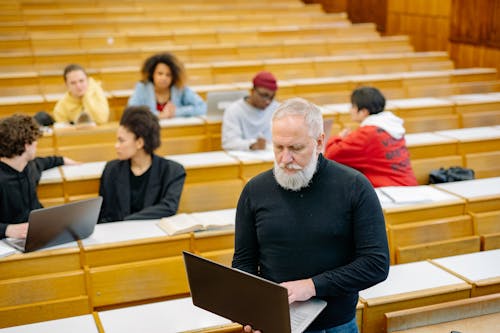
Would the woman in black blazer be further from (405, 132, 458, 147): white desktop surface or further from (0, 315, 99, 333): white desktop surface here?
(405, 132, 458, 147): white desktop surface

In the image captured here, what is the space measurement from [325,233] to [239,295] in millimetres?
121

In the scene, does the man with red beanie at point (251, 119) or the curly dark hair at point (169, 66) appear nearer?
the man with red beanie at point (251, 119)

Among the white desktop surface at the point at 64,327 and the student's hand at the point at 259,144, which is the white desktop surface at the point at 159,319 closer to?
the white desktop surface at the point at 64,327

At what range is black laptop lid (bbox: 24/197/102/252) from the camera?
3.79 feet

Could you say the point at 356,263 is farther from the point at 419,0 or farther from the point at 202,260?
the point at 419,0

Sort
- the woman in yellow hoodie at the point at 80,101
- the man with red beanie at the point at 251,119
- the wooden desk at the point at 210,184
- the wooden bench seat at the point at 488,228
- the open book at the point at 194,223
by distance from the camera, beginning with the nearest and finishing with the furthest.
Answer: the open book at the point at 194,223 → the wooden bench seat at the point at 488,228 → the wooden desk at the point at 210,184 → the man with red beanie at the point at 251,119 → the woman in yellow hoodie at the point at 80,101

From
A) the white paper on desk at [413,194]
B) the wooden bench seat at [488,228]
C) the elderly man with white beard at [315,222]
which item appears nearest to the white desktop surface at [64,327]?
the elderly man with white beard at [315,222]

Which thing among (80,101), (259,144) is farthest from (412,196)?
(80,101)

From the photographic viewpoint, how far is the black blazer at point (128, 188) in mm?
1405

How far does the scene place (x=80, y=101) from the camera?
200cm

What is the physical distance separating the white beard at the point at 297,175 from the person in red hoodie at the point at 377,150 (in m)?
0.83

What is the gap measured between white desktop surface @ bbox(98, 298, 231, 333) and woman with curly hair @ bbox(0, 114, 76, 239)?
0.40 meters

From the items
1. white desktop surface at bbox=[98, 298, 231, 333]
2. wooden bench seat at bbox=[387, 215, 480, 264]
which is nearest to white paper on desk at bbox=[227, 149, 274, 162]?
wooden bench seat at bbox=[387, 215, 480, 264]

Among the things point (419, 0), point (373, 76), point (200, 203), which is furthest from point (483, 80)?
point (200, 203)
